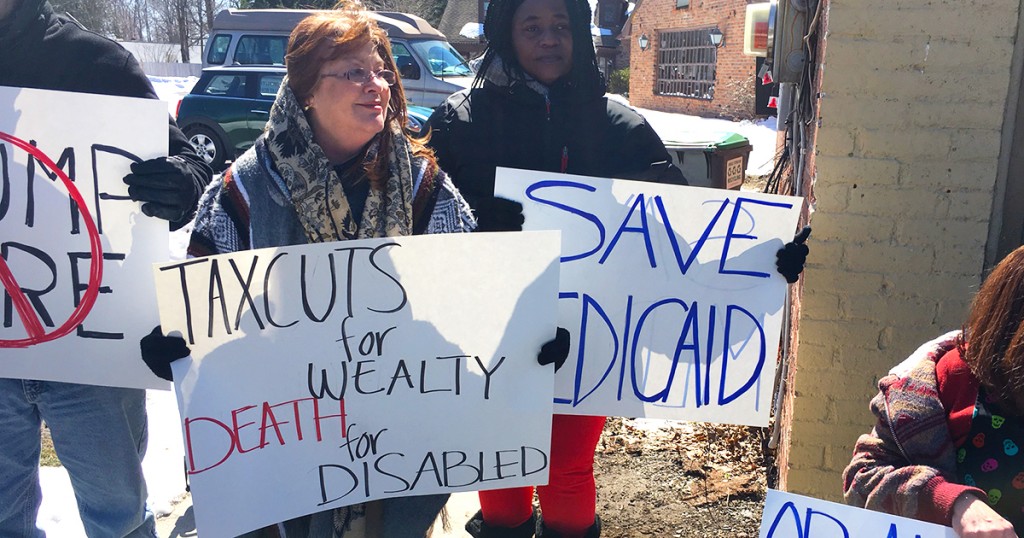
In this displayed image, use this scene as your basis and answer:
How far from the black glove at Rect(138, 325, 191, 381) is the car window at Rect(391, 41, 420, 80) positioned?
10.7 m

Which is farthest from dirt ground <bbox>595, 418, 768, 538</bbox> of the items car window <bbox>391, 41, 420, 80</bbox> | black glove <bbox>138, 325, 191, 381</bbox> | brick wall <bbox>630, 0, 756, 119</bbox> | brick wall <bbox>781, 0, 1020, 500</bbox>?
brick wall <bbox>630, 0, 756, 119</bbox>

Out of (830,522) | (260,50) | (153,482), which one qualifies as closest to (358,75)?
(830,522)

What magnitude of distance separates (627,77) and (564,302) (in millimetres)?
29858

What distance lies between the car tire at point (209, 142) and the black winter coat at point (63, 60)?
356 inches

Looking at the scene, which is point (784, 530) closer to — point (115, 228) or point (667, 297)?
point (667, 297)

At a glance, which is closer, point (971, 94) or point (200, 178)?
point (200, 178)

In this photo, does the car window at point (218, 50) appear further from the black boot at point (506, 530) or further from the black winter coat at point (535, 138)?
the black boot at point (506, 530)

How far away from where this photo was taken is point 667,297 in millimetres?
2064

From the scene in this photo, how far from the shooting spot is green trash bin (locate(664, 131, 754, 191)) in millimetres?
4812

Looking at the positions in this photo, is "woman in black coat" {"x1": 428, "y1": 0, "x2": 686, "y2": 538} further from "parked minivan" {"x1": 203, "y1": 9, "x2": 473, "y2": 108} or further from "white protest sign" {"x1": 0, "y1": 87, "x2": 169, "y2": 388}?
"parked minivan" {"x1": 203, "y1": 9, "x2": 473, "y2": 108}

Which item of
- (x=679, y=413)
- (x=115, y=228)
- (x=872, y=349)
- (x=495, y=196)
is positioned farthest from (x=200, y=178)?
(x=872, y=349)

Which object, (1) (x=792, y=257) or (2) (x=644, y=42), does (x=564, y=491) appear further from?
(2) (x=644, y=42)

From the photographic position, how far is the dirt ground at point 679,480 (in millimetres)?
2996

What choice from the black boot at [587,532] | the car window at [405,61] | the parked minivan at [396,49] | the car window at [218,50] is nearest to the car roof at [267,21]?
the parked minivan at [396,49]
